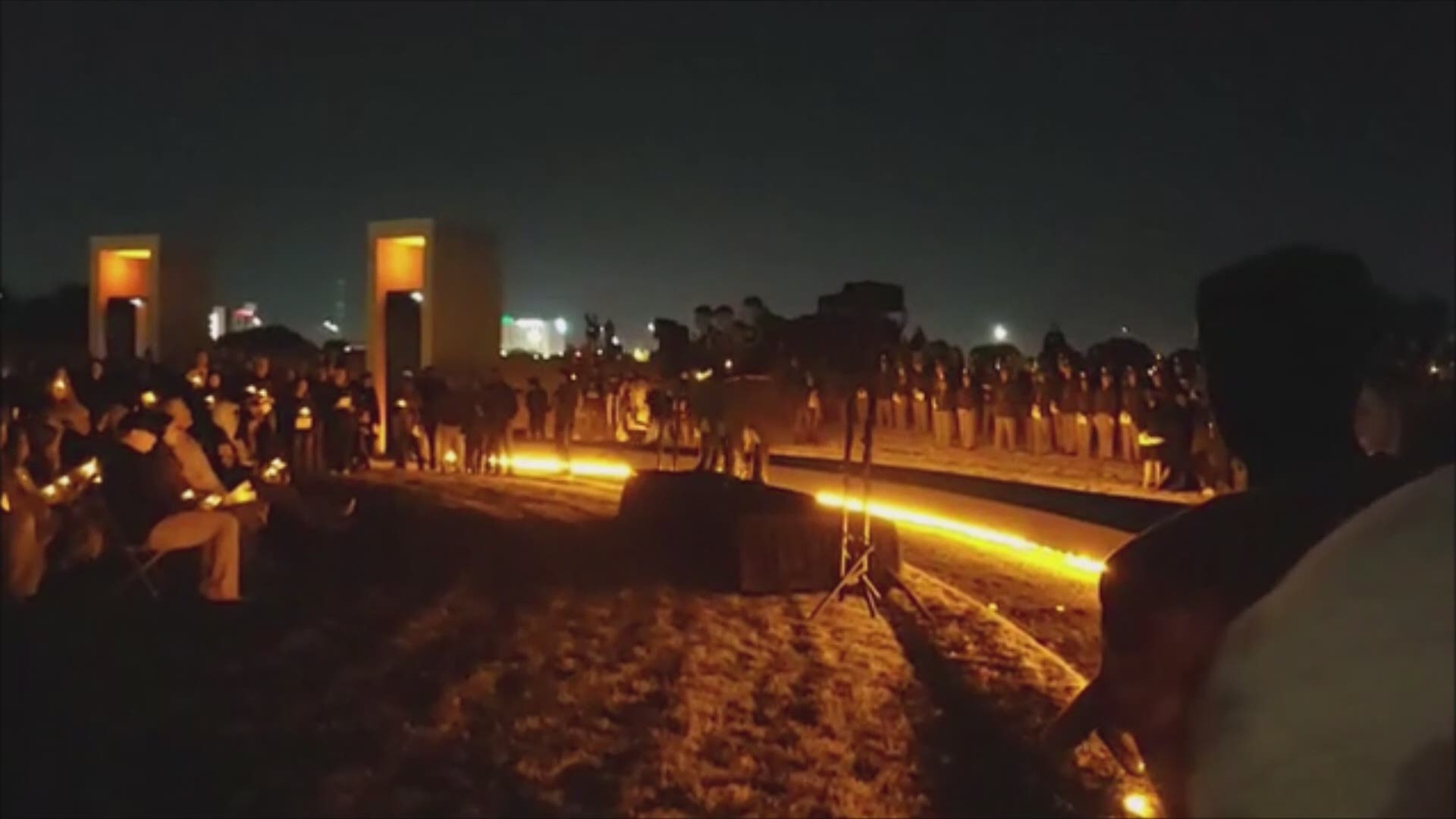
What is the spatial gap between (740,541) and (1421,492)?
12105mm

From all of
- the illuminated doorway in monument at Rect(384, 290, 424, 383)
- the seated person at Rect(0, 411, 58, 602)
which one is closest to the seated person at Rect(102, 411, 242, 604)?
the seated person at Rect(0, 411, 58, 602)

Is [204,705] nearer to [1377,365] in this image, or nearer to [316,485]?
[1377,365]

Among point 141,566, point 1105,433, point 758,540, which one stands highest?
point 1105,433

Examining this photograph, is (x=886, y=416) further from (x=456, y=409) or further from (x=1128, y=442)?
(x=456, y=409)

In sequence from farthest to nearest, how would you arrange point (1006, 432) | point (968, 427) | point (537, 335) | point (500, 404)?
point (537, 335), point (968, 427), point (1006, 432), point (500, 404)

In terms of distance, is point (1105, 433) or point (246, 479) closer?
point (246, 479)

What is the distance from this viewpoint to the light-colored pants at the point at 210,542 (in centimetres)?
1142

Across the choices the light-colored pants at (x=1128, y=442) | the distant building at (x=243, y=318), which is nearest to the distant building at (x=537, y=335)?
the distant building at (x=243, y=318)

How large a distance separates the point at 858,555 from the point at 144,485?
17.0 ft

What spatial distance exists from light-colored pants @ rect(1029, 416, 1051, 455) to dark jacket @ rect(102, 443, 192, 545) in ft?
50.2

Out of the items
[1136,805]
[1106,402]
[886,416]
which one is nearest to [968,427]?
[1106,402]

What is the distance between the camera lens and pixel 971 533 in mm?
18078

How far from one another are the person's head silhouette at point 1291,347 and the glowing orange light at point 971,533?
39.5 ft

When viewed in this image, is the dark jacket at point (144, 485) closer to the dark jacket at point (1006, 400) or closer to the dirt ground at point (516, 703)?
the dirt ground at point (516, 703)
